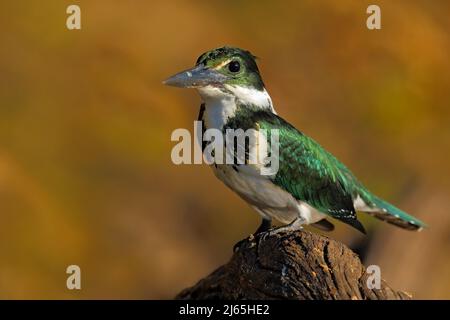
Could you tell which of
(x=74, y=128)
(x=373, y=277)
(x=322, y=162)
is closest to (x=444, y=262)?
(x=322, y=162)

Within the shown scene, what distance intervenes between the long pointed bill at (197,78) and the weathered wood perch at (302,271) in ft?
2.94

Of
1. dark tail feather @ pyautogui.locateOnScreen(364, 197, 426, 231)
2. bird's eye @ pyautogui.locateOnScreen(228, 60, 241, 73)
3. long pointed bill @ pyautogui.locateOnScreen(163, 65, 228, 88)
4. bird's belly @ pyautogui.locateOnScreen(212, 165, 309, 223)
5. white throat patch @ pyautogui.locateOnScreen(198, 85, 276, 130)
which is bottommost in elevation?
dark tail feather @ pyautogui.locateOnScreen(364, 197, 426, 231)

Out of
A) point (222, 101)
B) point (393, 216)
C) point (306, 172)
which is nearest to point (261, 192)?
point (306, 172)

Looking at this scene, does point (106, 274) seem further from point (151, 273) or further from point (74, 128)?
point (74, 128)

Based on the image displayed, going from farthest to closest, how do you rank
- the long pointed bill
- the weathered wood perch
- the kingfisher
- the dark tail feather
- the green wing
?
1. the dark tail feather
2. the green wing
3. the kingfisher
4. the long pointed bill
5. the weathered wood perch

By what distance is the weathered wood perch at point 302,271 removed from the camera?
15.6 feet

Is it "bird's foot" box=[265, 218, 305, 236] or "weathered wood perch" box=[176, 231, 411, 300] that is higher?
"bird's foot" box=[265, 218, 305, 236]

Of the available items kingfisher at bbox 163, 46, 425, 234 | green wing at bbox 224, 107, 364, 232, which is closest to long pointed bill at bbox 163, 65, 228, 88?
kingfisher at bbox 163, 46, 425, 234

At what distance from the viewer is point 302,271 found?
480 cm

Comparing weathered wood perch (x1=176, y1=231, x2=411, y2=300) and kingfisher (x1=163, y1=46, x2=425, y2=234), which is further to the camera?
kingfisher (x1=163, y1=46, x2=425, y2=234)

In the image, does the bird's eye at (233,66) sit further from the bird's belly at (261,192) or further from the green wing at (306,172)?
the bird's belly at (261,192)

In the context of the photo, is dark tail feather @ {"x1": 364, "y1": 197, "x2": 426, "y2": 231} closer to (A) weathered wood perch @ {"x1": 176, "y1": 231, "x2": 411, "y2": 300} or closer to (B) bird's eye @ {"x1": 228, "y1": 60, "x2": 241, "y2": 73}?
(A) weathered wood perch @ {"x1": 176, "y1": 231, "x2": 411, "y2": 300}

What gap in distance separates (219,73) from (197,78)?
0.15m

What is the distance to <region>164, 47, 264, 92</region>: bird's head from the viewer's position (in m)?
5.20
